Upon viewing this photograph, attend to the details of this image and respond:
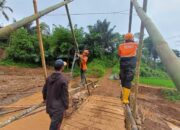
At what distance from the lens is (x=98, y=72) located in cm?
1817

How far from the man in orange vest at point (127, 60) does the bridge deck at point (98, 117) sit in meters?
0.52

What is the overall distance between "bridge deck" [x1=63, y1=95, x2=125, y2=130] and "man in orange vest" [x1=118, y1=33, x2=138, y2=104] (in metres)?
0.52

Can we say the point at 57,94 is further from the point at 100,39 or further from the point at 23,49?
the point at 23,49

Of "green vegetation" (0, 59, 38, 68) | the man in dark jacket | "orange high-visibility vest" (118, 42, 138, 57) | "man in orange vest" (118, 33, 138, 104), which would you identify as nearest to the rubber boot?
"man in orange vest" (118, 33, 138, 104)

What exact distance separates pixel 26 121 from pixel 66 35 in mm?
16516

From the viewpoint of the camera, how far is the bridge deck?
16.2 ft

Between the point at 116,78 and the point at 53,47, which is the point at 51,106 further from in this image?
the point at 53,47

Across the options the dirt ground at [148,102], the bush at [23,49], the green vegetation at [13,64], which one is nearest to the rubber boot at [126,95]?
the dirt ground at [148,102]

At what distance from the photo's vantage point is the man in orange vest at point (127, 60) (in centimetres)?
541

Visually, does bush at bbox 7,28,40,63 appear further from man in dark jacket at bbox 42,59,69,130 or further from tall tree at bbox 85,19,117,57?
man in dark jacket at bbox 42,59,69,130

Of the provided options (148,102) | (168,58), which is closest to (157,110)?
(148,102)

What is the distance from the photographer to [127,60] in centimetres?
550

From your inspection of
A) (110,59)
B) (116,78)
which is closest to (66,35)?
(110,59)

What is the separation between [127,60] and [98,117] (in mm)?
1460
